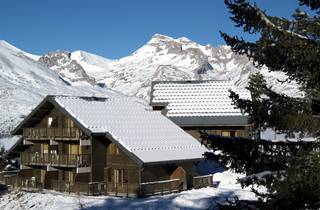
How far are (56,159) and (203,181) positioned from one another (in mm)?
10898

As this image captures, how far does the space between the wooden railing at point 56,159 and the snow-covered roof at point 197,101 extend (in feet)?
37.5

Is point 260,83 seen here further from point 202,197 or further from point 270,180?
point 202,197

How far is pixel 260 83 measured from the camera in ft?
45.8

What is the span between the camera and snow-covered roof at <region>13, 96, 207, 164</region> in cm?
3856

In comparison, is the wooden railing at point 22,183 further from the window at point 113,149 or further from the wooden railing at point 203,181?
the wooden railing at point 203,181

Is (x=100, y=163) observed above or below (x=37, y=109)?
below

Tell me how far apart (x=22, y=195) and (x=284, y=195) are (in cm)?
3052

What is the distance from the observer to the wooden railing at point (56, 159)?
131 feet

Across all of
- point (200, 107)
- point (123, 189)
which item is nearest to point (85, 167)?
point (123, 189)

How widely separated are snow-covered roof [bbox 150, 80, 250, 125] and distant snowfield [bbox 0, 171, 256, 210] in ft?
23.5

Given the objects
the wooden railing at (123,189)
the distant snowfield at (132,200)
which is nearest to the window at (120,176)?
the wooden railing at (123,189)

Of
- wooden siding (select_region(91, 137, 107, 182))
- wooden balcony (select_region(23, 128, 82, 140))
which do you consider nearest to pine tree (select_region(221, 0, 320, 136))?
wooden siding (select_region(91, 137, 107, 182))

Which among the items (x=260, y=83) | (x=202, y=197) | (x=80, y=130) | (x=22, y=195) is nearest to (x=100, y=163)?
(x=80, y=130)

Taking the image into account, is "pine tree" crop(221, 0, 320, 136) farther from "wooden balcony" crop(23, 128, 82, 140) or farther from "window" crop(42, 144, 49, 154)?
"window" crop(42, 144, 49, 154)
